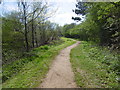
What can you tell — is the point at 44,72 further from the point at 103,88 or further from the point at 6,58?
the point at 6,58

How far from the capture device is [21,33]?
37.4ft

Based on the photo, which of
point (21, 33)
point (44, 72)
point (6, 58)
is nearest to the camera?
point (44, 72)

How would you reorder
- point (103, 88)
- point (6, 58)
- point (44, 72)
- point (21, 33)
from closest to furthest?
point (103, 88) → point (44, 72) → point (6, 58) → point (21, 33)

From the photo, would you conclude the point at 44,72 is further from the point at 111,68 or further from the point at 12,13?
the point at 12,13

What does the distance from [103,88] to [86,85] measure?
0.60m

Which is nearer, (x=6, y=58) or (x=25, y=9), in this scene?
(x=6, y=58)

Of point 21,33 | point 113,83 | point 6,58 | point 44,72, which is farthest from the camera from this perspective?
point 21,33

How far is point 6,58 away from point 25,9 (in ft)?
18.9

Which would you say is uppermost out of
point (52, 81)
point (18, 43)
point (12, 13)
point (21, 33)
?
point (12, 13)

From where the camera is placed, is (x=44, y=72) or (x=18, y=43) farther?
(x=18, y=43)

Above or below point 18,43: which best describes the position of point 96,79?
below

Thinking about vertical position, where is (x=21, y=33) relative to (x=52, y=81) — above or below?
above

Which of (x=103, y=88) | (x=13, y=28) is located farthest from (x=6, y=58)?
(x=103, y=88)

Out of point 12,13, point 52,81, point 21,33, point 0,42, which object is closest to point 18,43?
point 21,33
